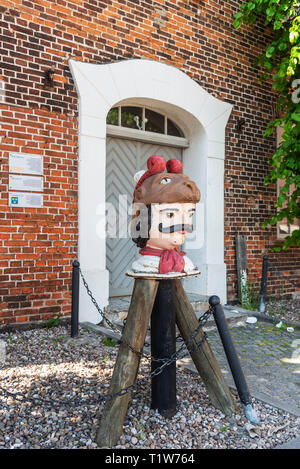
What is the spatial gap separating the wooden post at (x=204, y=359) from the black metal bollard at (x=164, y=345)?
0.43 feet

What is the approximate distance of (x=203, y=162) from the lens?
669 centimetres

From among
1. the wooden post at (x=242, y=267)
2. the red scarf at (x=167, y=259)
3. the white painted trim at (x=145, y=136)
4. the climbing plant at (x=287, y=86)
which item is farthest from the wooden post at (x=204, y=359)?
the wooden post at (x=242, y=267)

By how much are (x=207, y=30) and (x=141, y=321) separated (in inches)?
227

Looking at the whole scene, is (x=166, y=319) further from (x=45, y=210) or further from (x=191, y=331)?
(x=45, y=210)

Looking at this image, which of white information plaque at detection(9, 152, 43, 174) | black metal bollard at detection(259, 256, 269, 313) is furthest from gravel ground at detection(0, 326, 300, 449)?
black metal bollard at detection(259, 256, 269, 313)

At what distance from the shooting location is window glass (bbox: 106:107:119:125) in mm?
6059

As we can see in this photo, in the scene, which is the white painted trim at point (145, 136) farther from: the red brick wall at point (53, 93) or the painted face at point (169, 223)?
the painted face at point (169, 223)

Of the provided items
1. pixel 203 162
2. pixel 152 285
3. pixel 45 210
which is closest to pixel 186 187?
pixel 152 285

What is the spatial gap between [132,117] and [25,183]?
2.27 meters

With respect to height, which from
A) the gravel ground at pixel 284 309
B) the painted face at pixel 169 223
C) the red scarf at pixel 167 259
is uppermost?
the painted face at pixel 169 223

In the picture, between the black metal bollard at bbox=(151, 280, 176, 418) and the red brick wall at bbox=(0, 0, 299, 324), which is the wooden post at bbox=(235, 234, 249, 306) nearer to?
the red brick wall at bbox=(0, 0, 299, 324)

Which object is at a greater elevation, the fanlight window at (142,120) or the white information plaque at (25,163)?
the fanlight window at (142,120)

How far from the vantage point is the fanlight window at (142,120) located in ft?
20.1

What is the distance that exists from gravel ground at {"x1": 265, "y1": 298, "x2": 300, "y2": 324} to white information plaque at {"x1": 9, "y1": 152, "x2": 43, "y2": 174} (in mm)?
4264
